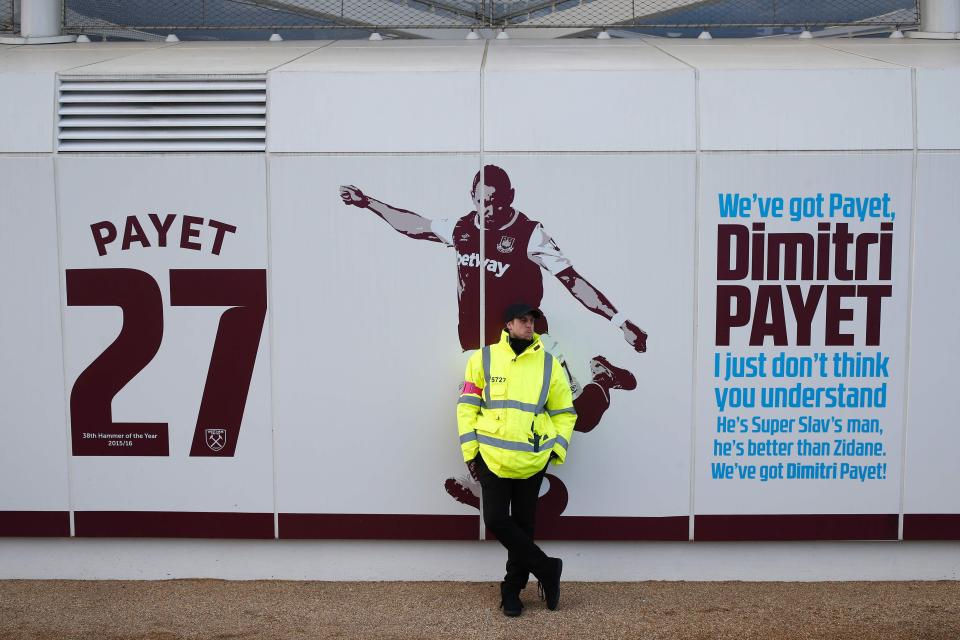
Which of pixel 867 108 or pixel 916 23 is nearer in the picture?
pixel 867 108

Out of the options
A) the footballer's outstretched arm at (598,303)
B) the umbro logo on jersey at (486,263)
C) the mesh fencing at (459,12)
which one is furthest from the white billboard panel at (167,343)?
the mesh fencing at (459,12)

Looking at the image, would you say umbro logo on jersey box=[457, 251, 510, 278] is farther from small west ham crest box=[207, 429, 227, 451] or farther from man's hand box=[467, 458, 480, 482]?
small west ham crest box=[207, 429, 227, 451]

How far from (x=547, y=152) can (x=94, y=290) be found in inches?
119

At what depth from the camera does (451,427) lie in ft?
21.8

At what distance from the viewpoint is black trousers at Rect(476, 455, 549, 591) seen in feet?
19.7

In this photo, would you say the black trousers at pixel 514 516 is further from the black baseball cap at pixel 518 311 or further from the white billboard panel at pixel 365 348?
the black baseball cap at pixel 518 311

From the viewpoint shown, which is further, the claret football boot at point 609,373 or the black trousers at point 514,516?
the claret football boot at point 609,373

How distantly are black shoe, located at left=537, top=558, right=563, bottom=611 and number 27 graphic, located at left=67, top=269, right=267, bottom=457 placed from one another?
7.09 feet

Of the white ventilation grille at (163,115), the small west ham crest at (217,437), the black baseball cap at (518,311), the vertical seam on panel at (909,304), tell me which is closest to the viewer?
the black baseball cap at (518,311)

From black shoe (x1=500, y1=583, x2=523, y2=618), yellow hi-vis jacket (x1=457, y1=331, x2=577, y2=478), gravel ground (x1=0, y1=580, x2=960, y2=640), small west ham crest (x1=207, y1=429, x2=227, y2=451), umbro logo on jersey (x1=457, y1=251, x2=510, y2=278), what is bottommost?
gravel ground (x1=0, y1=580, x2=960, y2=640)

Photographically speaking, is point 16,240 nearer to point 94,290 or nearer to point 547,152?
point 94,290

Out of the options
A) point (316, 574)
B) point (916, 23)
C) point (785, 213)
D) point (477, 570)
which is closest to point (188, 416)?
→ point (316, 574)

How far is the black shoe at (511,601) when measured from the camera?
6.14 metres

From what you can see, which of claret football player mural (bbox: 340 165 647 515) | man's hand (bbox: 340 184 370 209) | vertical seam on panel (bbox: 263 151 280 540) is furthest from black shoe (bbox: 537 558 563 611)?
man's hand (bbox: 340 184 370 209)
